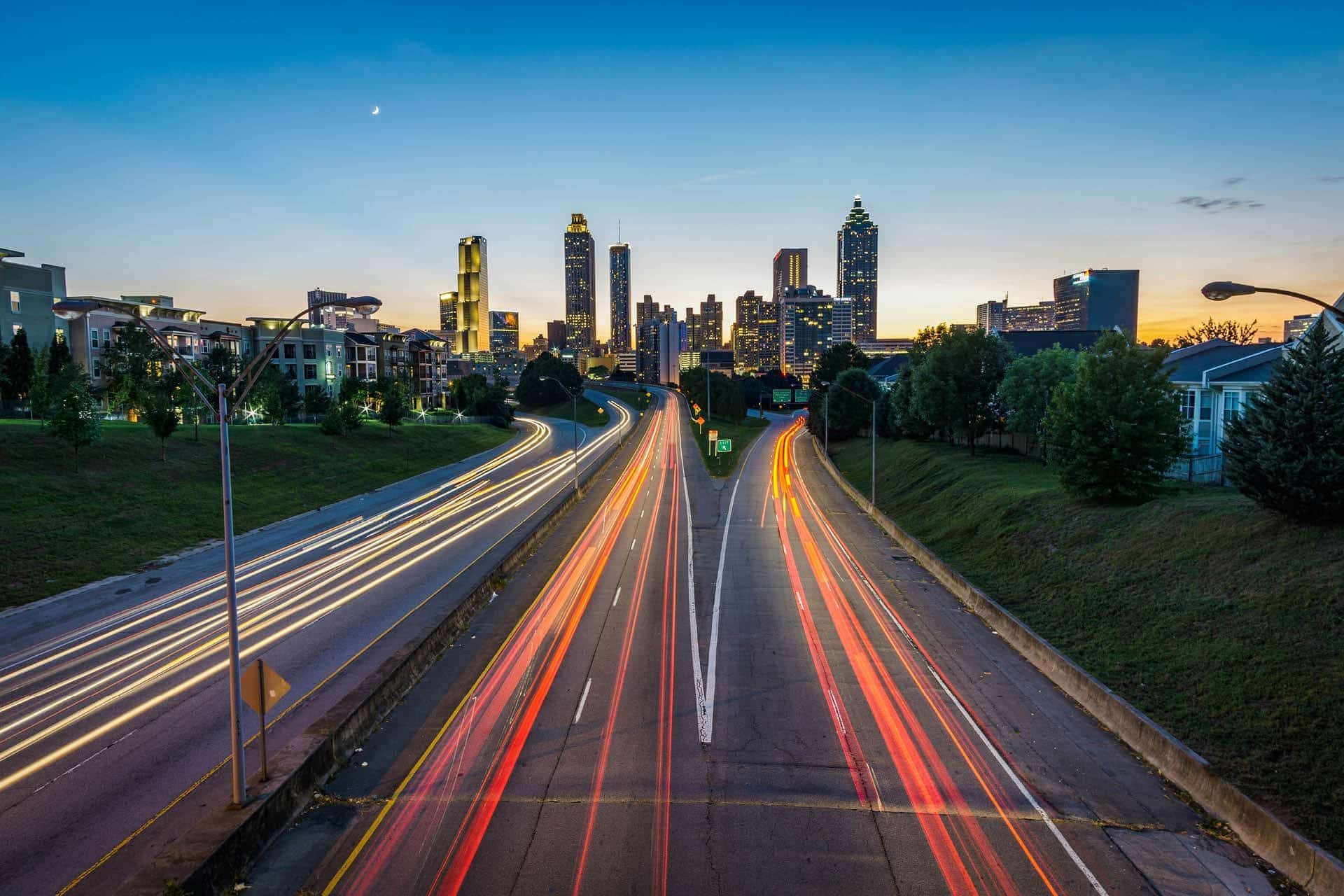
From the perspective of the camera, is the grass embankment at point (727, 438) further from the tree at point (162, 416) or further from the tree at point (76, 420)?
the tree at point (76, 420)

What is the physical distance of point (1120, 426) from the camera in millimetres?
27984

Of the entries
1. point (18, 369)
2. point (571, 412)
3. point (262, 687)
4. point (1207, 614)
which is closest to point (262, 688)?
point (262, 687)

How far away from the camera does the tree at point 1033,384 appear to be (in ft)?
152

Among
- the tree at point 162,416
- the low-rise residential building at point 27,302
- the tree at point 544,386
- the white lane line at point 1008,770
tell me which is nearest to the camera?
the white lane line at point 1008,770

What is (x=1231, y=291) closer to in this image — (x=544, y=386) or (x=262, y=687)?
(x=262, y=687)

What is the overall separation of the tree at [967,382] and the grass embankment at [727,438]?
1913 cm

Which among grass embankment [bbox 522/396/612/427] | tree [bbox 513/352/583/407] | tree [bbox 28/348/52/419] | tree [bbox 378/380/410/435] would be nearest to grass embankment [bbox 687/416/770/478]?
grass embankment [bbox 522/396/612/427]

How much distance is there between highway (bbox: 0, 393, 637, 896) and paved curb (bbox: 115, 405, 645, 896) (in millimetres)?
1116

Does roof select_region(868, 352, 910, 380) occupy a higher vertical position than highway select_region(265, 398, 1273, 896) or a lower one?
higher

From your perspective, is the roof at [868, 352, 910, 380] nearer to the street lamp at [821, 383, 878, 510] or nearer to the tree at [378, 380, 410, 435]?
the street lamp at [821, 383, 878, 510]

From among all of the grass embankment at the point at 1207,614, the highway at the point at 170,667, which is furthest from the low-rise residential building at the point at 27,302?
the grass embankment at the point at 1207,614

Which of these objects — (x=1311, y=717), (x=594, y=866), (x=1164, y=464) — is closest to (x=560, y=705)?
(x=594, y=866)

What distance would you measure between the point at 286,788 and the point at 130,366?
6656 cm

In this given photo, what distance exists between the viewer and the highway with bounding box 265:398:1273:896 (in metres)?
10.3
